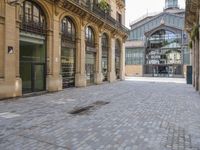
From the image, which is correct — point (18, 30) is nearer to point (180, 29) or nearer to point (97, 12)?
point (97, 12)

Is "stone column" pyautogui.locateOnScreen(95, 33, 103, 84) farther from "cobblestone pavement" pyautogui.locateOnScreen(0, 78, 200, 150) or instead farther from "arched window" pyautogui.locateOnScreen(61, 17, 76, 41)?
"cobblestone pavement" pyautogui.locateOnScreen(0, 78, 200, 150)

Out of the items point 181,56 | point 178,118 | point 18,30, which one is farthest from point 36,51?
point 181,56

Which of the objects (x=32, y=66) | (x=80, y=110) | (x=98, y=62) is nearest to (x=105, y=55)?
(x=98, y=62)

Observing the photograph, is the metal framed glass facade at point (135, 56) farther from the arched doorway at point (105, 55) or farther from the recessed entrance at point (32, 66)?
the recessed entrance at point (32, 66)

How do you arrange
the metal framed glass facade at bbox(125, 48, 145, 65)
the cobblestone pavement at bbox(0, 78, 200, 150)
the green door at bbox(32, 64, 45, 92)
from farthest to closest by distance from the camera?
the metal framed glass facade at bbox(125, 48, 145, 65) < the green door at bbox(32, 64, 45, 92) < the cobblestone pavement at bbox(0, 78, 200, 150)

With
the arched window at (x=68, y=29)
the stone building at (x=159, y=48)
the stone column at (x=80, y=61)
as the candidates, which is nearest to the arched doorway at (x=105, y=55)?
the stone column at (x=80, y=61)

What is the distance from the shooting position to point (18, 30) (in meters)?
13.4

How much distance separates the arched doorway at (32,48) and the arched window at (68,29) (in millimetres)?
2528

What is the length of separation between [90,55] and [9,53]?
11.3m

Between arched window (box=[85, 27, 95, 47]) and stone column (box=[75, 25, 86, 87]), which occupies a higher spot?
arched window (box=[85, 27, 95, 47])

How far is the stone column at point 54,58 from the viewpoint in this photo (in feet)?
53.6

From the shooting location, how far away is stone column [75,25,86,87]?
802 inches

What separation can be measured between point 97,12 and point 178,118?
17.3 meters

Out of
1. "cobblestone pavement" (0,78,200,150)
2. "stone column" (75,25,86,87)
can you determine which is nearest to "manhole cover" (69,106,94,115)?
"cobblestone pavement" (0,78,200,150)
